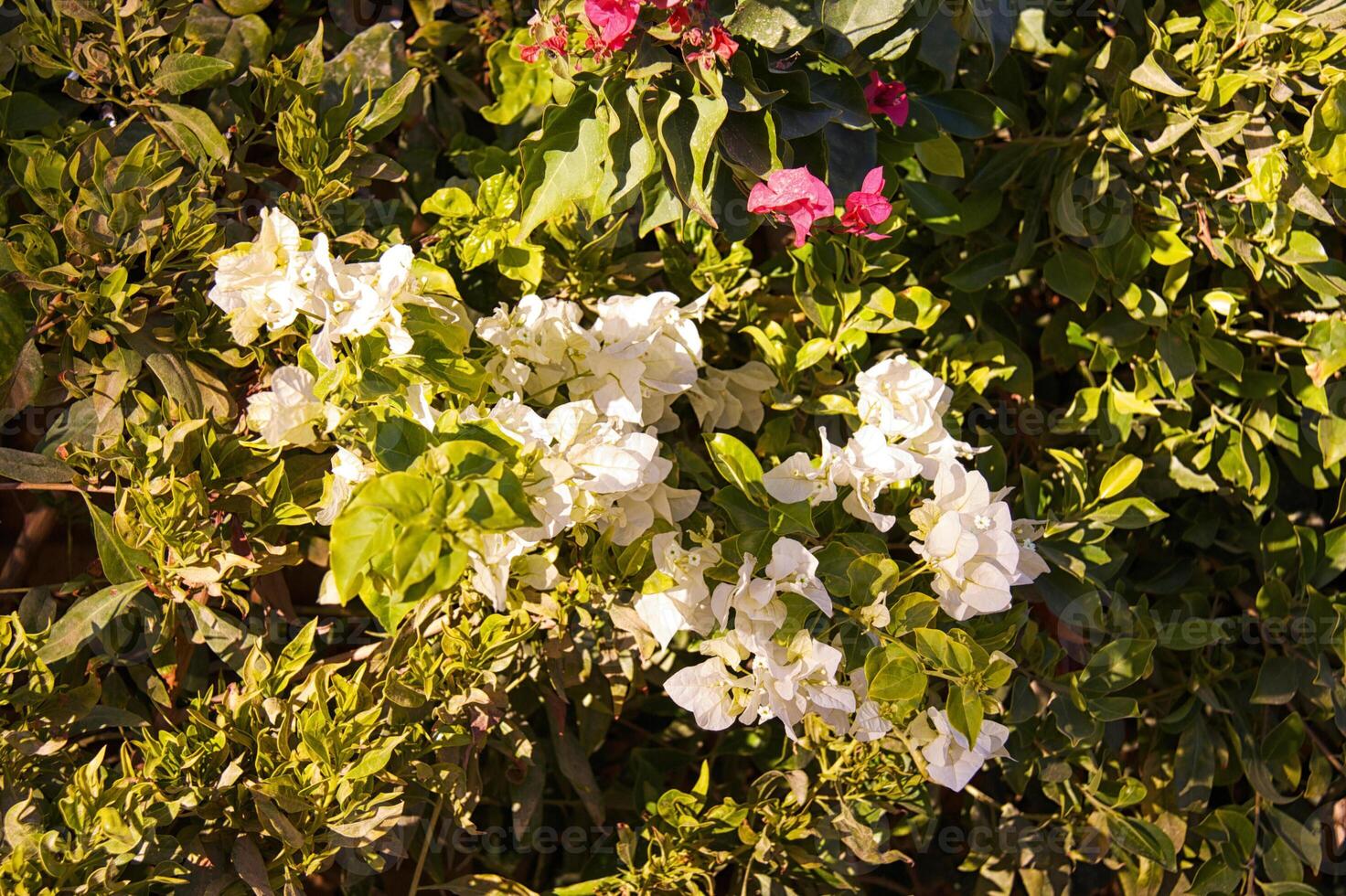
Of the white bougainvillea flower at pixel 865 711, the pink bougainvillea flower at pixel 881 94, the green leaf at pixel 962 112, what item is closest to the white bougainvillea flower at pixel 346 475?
the white bougainvillea flower at pixel 865 711

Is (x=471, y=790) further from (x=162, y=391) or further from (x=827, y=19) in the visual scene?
(x=827, y=19)

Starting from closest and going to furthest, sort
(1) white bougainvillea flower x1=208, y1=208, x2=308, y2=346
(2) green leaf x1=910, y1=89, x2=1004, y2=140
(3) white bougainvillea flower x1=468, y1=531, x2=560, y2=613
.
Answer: (3) white bougainvillea flower x1=468, y1=531, x2=560, y2=613 → (1) white bougainvillea flower x1=208, y1=208, x2=308, y2=346 → (2) green leaf x1=910, y1=89, x2=1004, y2=140

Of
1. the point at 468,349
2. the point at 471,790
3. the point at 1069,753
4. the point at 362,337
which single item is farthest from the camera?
the point at 1069,753

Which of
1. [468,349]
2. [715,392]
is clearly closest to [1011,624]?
[715,392]

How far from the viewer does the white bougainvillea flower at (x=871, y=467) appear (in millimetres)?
949

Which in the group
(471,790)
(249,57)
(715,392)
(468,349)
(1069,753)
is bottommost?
(1069,753)

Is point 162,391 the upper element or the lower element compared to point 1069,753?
upper

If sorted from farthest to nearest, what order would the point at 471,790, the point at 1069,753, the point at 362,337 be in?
the point at 1069,753 → the point at 471,790 → the point at 362,337

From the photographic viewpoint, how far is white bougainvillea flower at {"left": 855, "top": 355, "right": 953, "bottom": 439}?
99 centimetres

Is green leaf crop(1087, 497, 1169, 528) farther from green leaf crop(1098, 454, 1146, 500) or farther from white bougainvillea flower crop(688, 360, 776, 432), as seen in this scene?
white bougainvillea flower crop(688, 360, 776, 432)

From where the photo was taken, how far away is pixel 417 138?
53.2 inches

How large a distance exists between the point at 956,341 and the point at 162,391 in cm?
86

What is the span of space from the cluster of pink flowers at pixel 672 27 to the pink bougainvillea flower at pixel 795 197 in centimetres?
11

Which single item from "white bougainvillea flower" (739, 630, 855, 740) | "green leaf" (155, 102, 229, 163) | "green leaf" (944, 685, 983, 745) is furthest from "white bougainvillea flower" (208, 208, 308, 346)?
"green leaf" (944, 685, 983, 745)
